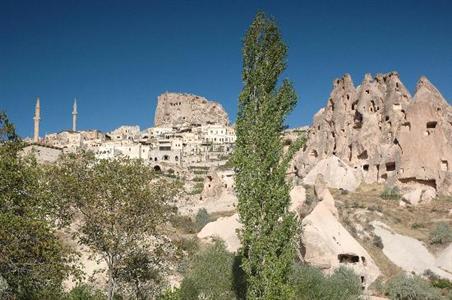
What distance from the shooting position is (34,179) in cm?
1527

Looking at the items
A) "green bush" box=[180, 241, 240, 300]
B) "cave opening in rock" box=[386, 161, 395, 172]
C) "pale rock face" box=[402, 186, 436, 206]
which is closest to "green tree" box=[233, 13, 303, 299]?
"green bush" box=[180, 241, 240, 300]

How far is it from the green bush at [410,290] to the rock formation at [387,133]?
25.5m

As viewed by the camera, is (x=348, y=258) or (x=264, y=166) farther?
(x=348, y=258)

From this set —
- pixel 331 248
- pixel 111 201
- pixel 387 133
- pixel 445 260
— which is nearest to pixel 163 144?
pixel 387 133

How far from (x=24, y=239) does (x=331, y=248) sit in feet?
71.5

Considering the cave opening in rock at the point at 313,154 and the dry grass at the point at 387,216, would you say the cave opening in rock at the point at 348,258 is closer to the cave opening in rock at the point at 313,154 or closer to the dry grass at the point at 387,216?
the dry grass at the point at 387,216

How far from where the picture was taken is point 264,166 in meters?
18.8

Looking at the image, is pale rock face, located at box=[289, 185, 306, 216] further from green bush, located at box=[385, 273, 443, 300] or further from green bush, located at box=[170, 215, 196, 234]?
green bush, located at box=[385, 273, 443, 300]

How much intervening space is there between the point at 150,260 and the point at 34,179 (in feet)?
30.7

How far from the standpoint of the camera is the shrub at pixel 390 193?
50.9 metres

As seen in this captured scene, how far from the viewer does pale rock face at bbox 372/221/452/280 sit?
35.0 m

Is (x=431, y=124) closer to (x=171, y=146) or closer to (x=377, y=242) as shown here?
(x=377, y=242)

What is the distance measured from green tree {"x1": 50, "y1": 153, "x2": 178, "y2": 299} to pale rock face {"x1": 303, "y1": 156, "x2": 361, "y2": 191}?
36811 millimetres

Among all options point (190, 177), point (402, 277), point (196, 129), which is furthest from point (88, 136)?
point (402, 277)
